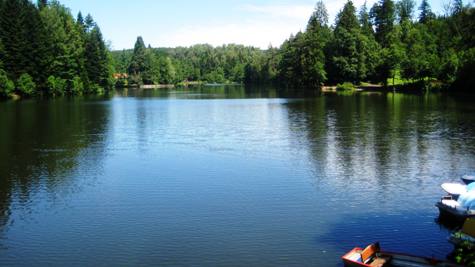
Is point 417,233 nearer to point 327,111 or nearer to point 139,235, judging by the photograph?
point 139,235

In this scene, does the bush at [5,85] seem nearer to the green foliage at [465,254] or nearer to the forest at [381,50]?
the forest at [381,50]

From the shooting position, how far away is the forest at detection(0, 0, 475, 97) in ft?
352

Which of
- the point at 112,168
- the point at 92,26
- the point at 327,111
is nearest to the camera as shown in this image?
the point at 112,168

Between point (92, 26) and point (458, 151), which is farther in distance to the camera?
point (92, 26)

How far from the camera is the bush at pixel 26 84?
10481 cm

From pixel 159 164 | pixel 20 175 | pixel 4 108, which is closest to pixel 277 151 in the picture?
pixel 159 164

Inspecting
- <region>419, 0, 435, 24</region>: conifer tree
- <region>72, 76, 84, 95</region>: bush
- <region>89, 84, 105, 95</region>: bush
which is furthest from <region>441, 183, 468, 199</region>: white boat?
<region>419, 0, 435, 24</region>: conifer tree

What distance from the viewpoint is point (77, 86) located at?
419 ft

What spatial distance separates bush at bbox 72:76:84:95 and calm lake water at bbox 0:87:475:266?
7708 cm

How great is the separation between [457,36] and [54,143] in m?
106

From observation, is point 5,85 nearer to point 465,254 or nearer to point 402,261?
point 402,261

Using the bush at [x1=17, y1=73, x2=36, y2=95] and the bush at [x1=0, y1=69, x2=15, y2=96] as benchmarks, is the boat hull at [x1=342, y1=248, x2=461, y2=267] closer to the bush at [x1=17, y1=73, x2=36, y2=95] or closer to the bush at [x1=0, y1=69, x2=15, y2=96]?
the bush at [x1=0, y1=69, x2=15, y2=96]

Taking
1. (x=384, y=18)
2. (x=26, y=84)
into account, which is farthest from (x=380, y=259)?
(x=384, y=18)

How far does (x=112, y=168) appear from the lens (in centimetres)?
3300
